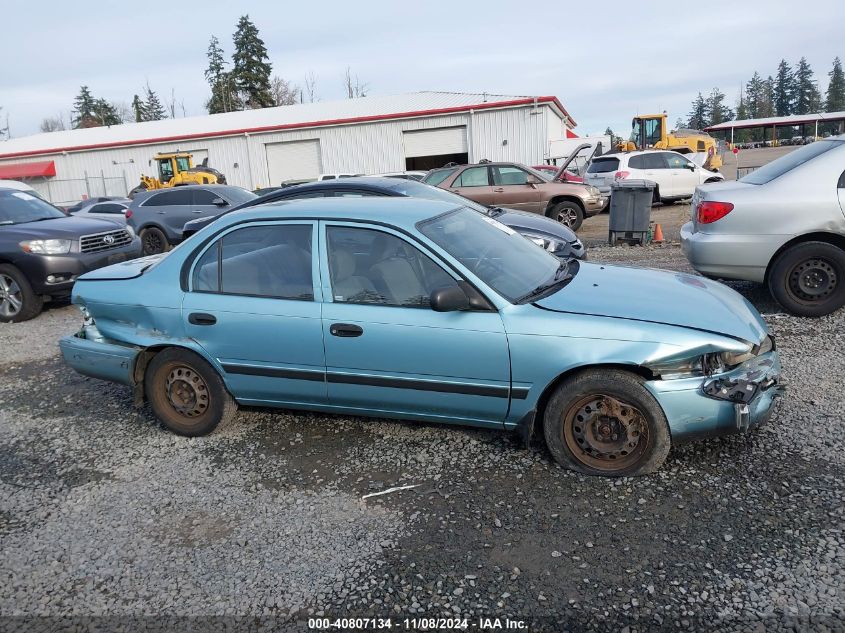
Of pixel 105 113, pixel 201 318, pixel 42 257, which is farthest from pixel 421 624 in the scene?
pixel 105 113

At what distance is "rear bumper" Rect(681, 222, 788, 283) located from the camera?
240 inches

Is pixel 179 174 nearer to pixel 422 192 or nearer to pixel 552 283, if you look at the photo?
pixel 422 192

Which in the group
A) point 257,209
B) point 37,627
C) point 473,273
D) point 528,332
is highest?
point 257,209

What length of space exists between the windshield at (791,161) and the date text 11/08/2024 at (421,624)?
5.33 m

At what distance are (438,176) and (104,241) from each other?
767 centimetres

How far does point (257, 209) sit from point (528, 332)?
2.12 meters

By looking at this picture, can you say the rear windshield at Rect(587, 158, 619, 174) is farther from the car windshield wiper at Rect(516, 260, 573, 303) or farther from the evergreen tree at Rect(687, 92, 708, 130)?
the evergreen tree at Rect(687, 92, 708, 130)

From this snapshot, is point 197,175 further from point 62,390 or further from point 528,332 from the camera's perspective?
point 528,332

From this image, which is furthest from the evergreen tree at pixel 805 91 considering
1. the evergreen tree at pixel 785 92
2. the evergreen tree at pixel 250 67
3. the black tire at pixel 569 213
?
the black tire at pixel 569 213

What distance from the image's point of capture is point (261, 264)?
14.0 ft

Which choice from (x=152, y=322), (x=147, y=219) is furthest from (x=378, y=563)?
(x=147, y=219)

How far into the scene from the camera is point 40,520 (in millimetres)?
3637

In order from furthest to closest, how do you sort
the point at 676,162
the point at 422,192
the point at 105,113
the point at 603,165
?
the point at 105,113 → the point at 603,165 → the point at 676,162 → the point at 422,192

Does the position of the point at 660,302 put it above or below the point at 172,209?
below
